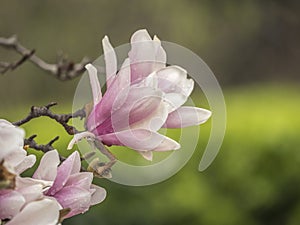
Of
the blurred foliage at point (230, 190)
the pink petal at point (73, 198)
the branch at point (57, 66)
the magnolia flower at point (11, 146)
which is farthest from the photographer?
the blurred foliage at point (230, 190)

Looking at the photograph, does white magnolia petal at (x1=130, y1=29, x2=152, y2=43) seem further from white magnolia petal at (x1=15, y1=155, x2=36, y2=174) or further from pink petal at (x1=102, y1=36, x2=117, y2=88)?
white magnolia petal at (x1=15, y1=155, x2=36, y2=174)

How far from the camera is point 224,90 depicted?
7.06 metres

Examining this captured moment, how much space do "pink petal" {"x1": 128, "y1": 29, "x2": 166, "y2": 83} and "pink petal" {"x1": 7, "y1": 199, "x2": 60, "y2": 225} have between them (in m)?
0.17

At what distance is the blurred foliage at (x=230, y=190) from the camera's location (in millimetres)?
3252

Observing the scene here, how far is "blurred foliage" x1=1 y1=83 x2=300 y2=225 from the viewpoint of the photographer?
3.25 metres

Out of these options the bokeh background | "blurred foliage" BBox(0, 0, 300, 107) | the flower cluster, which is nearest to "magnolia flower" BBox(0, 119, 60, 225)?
the flower cluster

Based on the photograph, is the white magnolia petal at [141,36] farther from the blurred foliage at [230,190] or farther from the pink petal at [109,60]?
the blurred foliage at [230,190]

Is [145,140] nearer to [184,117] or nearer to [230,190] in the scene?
[184,117]

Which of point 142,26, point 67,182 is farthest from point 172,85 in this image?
point 142,26

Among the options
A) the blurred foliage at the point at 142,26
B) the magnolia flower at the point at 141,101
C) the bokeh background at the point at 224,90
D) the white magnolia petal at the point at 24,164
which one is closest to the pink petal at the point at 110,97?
the magnolia flower at the point at 141,101

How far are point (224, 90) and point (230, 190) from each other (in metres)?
3.69

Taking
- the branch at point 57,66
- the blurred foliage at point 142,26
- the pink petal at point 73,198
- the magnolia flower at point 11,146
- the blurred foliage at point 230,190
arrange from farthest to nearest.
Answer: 1. the blurred foliage at point 142,26
2. the blurred foliage at point 230,190
3. the branch at point 57,66
4. the pink petal at point 73,198
5. the magnolia flower at point 11,146

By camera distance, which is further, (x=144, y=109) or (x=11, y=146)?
(x=144, y=109)

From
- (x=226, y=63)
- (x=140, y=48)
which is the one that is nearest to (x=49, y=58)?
(x=226, y=63)
